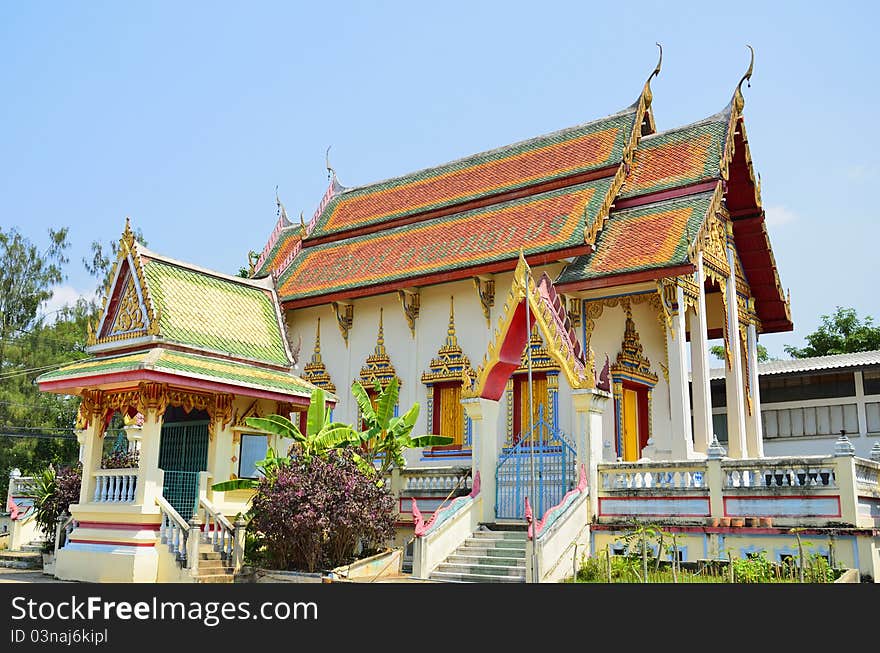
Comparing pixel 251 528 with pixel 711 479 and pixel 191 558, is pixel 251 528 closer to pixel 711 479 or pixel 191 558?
pixel 191 558

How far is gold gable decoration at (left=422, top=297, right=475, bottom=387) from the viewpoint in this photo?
1767 cm

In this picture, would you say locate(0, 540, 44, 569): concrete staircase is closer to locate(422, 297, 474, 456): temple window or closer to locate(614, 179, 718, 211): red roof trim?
locate(422, 297, 474, 456): temple window

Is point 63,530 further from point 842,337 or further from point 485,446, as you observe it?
point 842,337

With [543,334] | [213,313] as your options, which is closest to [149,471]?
[213,313]

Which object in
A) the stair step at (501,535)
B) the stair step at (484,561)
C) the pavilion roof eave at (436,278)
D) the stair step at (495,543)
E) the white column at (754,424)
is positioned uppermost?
the pavilion roof eave at (436,278)

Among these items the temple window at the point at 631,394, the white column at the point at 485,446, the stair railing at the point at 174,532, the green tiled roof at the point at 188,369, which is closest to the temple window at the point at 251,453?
the green tiled roof at the point at 188,369

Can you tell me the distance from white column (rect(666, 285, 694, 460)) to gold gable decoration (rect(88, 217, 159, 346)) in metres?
8.33

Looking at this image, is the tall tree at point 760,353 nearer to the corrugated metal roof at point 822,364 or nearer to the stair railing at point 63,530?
the corrugated metal roof at point 822,364

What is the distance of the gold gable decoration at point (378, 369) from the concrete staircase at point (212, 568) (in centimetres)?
633

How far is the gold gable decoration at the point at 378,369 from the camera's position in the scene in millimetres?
18781

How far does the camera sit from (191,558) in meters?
12.7
